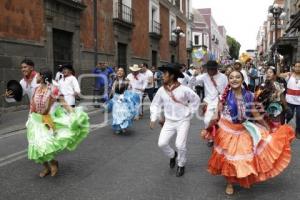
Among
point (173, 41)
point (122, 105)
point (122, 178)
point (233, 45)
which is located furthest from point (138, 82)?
point (233, 45)

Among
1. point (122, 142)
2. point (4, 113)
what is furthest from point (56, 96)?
point (4, 113)

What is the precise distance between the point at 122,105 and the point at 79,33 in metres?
10.1

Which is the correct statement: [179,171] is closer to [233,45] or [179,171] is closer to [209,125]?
[209,125]

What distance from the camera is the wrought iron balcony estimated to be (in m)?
23.6

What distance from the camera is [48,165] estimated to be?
6086mm

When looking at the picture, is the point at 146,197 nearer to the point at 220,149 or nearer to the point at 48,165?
the point at 220,149

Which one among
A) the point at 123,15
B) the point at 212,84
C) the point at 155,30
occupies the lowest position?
the point at 212,84

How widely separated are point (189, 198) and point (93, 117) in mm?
8567

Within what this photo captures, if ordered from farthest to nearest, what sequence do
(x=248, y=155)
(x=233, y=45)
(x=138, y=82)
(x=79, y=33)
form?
1. (x=233, y=45)
2. (x=79, y=33)
3. (x=138, y=82)
4. (x=248, y=155)

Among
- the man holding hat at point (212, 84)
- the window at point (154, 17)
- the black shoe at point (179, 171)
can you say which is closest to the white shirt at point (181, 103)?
the black shoe at point (179, 171)

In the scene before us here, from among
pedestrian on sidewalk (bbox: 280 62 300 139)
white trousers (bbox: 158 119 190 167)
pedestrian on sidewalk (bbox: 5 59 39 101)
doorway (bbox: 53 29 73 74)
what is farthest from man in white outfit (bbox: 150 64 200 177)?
doorway (bbox: 53 29 73 74)

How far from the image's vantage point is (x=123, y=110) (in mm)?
9836

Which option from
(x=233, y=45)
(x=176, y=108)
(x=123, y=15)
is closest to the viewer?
(x=176, y=108)

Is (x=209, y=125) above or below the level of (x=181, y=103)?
below
